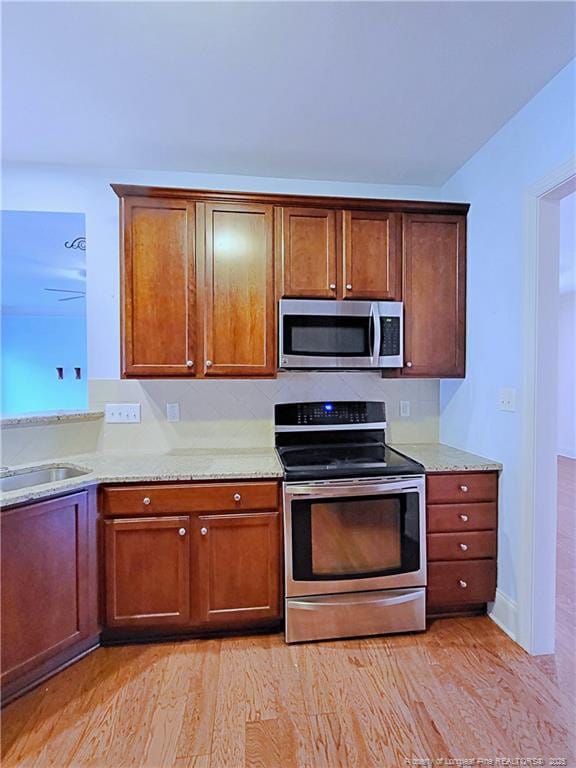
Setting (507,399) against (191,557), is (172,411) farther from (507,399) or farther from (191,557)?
(507,399)

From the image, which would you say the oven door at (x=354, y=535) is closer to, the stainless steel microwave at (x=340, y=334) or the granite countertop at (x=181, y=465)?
the granite countertop at (x=181, y=465)

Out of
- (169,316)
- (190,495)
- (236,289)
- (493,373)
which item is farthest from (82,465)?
(493,373)

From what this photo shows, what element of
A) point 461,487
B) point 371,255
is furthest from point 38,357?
point 461,487

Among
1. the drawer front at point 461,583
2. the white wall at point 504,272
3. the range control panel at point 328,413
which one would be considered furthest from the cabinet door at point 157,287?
the drawer front at point 461,583

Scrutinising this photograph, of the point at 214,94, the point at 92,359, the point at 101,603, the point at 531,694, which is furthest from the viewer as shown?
the point at 92,359

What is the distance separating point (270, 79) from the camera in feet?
5.87

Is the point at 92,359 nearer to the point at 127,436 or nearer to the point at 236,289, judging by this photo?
the point at 127,436

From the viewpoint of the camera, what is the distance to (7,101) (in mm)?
1921

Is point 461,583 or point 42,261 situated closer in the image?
point 461,583

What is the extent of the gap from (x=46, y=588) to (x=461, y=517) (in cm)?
209

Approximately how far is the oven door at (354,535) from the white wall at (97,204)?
150 centimetres

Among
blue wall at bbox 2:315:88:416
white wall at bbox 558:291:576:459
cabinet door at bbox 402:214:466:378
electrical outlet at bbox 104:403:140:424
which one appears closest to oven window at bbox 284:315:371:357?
cabinet door at bbox 402:214:466:378

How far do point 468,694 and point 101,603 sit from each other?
5.73ft

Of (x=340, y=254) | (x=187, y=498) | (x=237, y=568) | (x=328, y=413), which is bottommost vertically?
(x=237, y=568)
